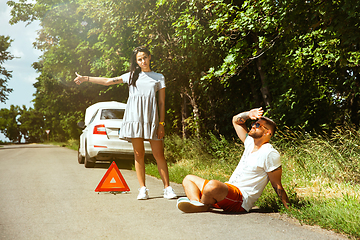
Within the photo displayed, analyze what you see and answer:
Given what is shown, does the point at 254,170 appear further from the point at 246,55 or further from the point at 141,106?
the point at 246,55

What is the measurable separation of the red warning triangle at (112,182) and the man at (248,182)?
6.90ft

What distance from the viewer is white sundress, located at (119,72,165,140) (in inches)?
210

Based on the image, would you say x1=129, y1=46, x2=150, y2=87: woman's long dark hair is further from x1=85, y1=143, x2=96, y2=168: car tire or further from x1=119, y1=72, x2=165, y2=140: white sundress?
x1=85, y1=143, x2=96, y2=168: car tire

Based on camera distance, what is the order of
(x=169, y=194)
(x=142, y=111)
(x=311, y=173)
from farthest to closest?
(x=311, y=173)
(x=169, y=194)
(x=142, y=111)

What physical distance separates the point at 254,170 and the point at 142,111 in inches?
83.0

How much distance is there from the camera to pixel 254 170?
4039 millimetres

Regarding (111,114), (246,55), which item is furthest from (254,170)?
(111,114)

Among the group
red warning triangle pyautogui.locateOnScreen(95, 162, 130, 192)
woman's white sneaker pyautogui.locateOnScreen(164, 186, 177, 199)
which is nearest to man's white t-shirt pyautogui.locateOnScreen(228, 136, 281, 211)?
woman's white sneaker pyautogui.locateOnScreen(164, 186, 177, 199)

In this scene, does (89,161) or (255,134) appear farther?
(89,161)

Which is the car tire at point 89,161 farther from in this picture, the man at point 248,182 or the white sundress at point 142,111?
the man at point 248,182

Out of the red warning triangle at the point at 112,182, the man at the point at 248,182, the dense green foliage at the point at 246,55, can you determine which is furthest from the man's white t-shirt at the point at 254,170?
the dense green foliage at the point at 246,55

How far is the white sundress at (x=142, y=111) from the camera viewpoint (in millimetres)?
5324

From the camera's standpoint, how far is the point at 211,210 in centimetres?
453

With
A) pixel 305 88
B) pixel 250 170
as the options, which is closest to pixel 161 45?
pixel 305 88
